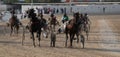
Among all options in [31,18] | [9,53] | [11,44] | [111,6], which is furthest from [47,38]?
[111,6]

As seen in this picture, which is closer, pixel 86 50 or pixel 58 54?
pixel 58 54

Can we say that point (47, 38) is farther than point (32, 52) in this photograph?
Yes

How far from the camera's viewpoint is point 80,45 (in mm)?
20391

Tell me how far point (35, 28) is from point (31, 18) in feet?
1.80

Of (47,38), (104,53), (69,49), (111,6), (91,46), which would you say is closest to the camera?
(104,53)

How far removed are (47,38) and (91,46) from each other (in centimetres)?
451

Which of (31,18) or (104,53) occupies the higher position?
(31,18)

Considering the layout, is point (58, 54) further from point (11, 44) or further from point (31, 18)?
point (11, 44)

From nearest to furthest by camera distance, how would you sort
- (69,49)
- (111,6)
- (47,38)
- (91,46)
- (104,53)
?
(104,53), (69,49), (91,46), (47,38), (111,6)

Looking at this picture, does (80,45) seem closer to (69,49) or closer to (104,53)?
(69,49)

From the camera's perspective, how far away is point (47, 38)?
24.2 m

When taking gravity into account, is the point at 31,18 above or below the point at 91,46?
above

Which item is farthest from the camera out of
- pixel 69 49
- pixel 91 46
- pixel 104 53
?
pixel 91 46

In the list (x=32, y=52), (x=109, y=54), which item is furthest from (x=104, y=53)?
(x=32, y=52)
